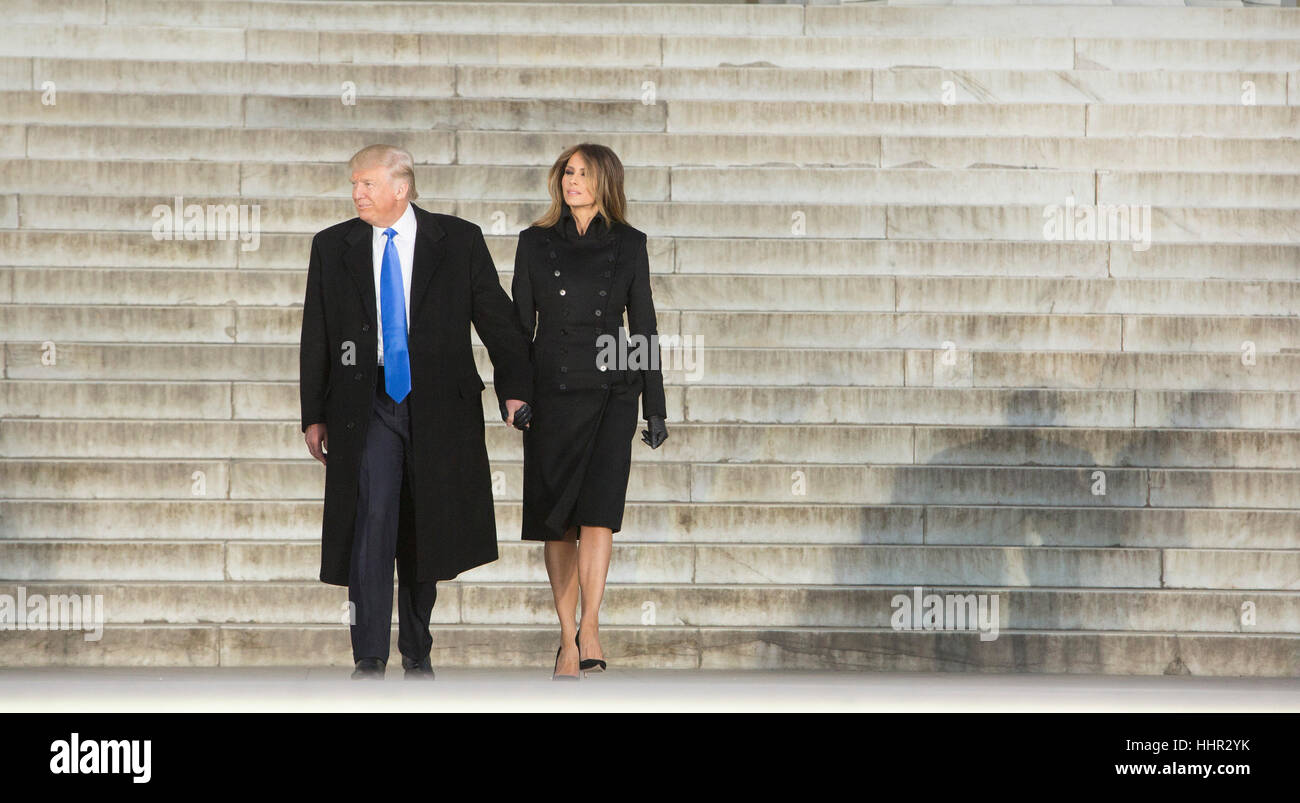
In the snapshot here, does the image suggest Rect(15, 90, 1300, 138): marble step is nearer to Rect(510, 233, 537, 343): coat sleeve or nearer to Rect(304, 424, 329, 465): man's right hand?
Rect(510, 233, 537, 343): coat sleeve

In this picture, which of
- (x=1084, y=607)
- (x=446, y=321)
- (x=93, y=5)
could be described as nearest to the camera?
(x=446, y=321)

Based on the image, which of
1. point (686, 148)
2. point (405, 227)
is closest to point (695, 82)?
point (686, 148)

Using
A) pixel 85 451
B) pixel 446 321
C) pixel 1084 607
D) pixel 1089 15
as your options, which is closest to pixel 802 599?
pixel 1084 607

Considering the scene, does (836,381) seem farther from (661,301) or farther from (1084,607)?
(1084,607)

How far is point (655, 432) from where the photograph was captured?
6961 mm

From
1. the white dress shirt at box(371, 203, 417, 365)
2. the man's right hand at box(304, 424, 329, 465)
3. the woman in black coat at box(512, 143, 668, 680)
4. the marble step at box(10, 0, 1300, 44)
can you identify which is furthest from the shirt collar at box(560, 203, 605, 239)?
the marble step at box(10, 0, 1300, 44)

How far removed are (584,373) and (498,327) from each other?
414mm

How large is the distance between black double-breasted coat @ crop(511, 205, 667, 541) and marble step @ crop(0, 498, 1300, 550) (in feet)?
5.89

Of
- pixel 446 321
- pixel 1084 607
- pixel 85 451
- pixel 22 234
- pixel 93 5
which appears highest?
pixel 93 5

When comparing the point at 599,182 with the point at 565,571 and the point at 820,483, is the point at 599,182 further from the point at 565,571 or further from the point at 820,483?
the point at 820,483

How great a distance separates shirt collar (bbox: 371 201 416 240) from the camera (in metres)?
6.70

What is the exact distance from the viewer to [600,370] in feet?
23.2

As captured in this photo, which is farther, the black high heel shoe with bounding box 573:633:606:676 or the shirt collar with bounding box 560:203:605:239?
the shirt collar with bounding box 560:203:605:239

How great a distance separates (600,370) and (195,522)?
8.97 feet
